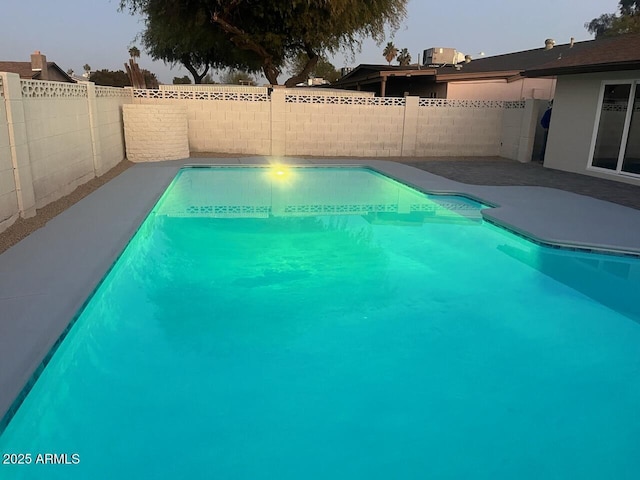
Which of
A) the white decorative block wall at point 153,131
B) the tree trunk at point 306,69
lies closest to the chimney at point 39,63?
the tree trunk at point 306,69

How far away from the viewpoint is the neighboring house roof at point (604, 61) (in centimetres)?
1095

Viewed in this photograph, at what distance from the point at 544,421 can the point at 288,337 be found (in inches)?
82.8

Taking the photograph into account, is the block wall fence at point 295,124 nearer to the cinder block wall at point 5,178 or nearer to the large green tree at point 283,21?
the large green tree at point 283,21

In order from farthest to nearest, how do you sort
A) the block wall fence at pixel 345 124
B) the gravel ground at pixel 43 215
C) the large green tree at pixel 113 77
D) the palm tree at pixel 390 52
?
the palm tree at pixel 390 52 → the large green tree at pixel 113 77 → the block wall fence at pixel 345 124 → the gravel ground at pixel 43 215

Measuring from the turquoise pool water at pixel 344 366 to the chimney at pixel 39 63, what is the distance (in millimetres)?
24708

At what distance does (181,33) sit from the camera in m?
20.0

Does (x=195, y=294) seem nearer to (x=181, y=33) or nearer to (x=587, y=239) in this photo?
(x=587, y=239)

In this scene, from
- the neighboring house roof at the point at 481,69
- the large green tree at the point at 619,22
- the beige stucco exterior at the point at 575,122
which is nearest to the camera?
the beige stucco exterior at the point at 575,122

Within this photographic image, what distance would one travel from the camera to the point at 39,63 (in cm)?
2688

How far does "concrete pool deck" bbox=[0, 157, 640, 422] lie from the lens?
3.69 metres

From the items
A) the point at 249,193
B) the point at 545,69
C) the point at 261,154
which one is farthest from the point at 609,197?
the point at 261,154

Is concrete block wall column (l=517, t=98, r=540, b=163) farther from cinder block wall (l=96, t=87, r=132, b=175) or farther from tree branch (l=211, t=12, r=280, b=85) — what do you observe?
cinder block wall (l=96, t=87, r=132, b=175)

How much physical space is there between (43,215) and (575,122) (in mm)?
12450

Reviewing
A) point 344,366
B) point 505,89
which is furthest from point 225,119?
point 344,366
